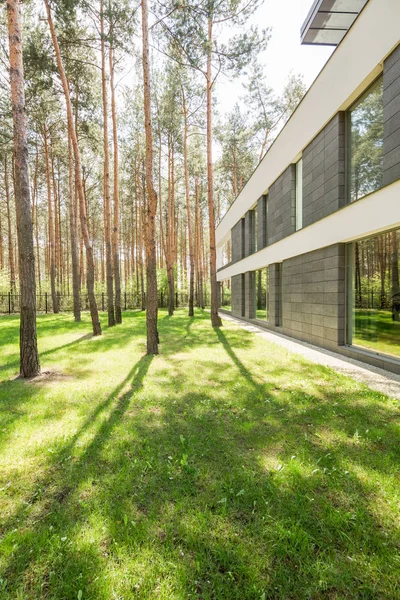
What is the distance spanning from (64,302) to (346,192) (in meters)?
21.0

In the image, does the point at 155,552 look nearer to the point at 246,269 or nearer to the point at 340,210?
the point at 340,210

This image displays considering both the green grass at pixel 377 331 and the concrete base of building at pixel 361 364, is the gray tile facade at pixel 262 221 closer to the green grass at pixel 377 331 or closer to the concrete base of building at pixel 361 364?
the concrete base of building at pixel 361 364

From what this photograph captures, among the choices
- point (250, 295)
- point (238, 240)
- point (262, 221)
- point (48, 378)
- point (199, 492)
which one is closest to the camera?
point (199, 492)

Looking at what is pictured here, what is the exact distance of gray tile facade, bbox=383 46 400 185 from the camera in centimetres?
507

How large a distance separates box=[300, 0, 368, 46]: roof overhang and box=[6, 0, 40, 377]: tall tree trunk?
866 cm

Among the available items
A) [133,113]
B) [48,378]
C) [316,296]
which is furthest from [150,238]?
[133,113]

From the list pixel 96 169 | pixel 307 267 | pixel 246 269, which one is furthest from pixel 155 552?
pixel 96 169

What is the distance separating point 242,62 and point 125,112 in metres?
9.03

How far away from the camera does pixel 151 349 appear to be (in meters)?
7.18

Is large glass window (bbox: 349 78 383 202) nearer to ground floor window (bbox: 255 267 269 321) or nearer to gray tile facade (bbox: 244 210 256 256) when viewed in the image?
ground floor window (bbox: 255 267 269 321)

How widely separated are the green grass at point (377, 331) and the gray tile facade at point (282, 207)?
4681mm

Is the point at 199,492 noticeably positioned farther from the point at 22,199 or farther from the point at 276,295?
the point at 276,295

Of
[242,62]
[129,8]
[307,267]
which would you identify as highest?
[129,8]

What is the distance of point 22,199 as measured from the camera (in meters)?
5.04
